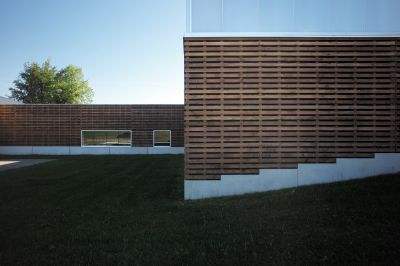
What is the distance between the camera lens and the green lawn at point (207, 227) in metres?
4.41

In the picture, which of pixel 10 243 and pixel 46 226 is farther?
pixel 46 226

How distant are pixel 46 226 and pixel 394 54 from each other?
31.2ft

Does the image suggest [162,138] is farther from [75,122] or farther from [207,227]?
[207,227]

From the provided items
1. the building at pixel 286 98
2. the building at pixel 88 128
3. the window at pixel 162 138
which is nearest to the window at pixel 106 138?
the building at pixel 88 128

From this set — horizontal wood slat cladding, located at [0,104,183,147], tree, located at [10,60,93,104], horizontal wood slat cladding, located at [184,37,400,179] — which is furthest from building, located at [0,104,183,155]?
tree, located at [10,60,93,104]

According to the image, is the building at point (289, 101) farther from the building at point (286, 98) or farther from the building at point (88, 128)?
the building at point (88, 128)

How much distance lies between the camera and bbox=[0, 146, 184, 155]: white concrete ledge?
2509 centimetres

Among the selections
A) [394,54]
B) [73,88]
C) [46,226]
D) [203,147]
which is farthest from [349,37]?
[73,88]

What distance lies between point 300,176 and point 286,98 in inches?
85.8

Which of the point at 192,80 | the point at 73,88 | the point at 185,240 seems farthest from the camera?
the point at 73,88

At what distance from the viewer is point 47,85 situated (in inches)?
2295

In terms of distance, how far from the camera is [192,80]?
27.3ft

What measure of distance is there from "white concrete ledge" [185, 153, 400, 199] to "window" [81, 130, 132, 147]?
18.2 m

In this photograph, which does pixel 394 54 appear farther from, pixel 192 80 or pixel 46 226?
pixel 46 226
